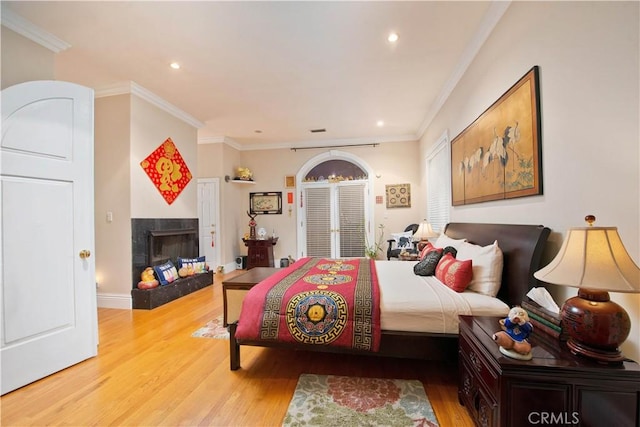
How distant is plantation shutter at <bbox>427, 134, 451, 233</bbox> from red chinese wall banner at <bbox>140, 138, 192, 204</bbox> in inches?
158

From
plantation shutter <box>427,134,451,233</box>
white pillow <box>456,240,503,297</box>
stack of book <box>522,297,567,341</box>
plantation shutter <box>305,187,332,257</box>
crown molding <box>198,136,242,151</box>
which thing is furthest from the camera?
plantation shutter <box>305,187,332,257</box>

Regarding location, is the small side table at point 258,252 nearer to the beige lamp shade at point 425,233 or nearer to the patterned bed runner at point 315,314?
the beige lamp shade at point 425,233

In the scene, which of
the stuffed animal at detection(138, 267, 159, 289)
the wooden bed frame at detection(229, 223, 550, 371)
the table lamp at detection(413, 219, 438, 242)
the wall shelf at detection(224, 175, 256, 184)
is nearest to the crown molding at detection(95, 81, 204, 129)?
the wall shelf at detection(224, 175, 256, 184)

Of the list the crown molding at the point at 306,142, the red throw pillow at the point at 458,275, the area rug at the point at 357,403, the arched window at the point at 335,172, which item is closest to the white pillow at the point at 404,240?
the arched window at the point at 335,172

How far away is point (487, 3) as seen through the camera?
6.66 ft

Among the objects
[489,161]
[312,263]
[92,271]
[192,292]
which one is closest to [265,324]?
[312,263]

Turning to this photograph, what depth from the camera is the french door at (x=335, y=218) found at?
577 cm

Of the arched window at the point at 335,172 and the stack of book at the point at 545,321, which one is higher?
Answer: the arched window at the point at 335,172

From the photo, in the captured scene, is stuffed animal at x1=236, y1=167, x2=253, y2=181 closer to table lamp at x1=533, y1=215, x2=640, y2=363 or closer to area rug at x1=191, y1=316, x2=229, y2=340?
area rug at x1=191, y1=316, x2=229, y2=340

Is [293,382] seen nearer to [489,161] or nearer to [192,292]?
[489,161]

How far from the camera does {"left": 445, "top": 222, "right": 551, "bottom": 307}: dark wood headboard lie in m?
1.56

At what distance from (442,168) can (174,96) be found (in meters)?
4.00

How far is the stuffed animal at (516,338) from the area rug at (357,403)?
26.9 inches

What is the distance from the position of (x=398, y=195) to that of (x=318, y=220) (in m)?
1.87
